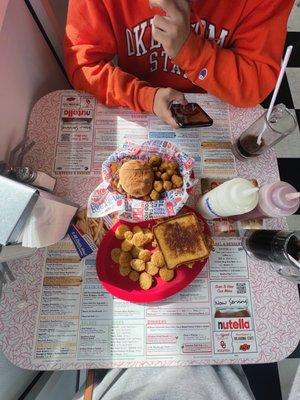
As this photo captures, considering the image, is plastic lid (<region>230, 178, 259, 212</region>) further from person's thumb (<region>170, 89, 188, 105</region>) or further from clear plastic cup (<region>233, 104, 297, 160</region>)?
person's thumb (<region>170, 89, 188, 105</region>)

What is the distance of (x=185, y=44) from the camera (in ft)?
2.53

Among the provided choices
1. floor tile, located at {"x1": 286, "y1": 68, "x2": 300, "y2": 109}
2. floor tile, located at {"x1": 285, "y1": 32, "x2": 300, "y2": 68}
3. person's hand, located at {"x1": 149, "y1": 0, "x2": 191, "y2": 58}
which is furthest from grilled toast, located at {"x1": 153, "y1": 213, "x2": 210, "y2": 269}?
floor tile, located at {"x1": 285, "y1": 32, "x2": 300, "y2": 68}

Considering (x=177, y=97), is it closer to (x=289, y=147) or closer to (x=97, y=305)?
(x=97, y=305)

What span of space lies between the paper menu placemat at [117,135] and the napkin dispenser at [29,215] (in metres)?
0.15

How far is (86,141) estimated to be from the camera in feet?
2.69

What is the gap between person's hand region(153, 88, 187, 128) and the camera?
0.80 metres

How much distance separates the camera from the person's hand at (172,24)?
711 millimetres

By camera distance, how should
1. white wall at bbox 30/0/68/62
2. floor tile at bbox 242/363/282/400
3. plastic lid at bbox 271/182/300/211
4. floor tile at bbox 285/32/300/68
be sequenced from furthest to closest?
floor tile at bbox 285/32/300/68
floor tile at bbox 242/363/282/400
white wall at bbox 30/0/68/62
plastic lid at bbox 271/182/300/211

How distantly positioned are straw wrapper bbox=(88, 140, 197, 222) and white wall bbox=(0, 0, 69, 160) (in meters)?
0.23

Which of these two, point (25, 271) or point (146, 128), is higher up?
point (146, 128)

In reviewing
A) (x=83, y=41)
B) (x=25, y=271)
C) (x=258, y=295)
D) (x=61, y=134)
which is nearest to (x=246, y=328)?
(x=258, y=295)

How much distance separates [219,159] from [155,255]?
0.93 ft

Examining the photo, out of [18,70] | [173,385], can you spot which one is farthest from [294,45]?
[173,385]

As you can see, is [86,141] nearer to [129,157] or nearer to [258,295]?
[129,157]
